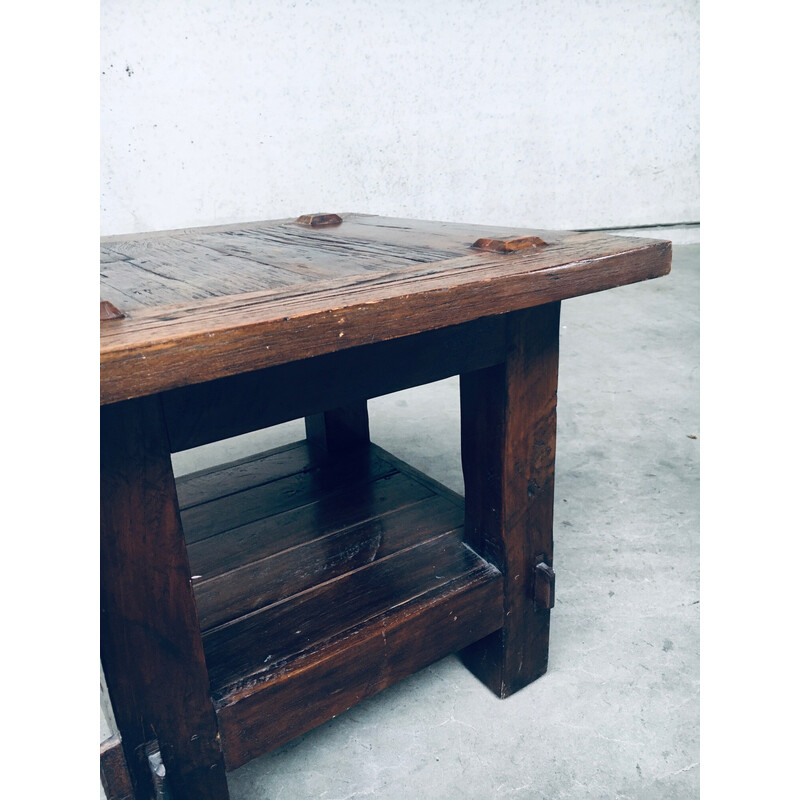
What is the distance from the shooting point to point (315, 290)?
812mm

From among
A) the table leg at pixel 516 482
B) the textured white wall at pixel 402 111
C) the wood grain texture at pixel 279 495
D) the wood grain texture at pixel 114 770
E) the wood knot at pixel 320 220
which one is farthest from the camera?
the textured white wall at pixel 402 111

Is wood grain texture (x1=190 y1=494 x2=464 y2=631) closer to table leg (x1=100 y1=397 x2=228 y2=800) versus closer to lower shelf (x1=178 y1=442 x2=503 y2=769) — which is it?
lower shelf (x1=178 y1=442 x2=503 y2=769)

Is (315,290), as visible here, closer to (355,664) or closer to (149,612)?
(149,612)

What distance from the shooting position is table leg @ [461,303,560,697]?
1029 millimetres

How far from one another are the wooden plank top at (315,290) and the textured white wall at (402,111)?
8.50ft

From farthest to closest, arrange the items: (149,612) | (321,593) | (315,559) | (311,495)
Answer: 1. (311,495)
2. (315,559)
3. (321,593)
4. (149,612)

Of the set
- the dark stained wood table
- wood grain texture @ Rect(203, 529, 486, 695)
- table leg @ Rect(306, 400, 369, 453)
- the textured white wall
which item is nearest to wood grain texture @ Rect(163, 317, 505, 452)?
the dark stained wood table

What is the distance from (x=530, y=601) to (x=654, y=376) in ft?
5.71

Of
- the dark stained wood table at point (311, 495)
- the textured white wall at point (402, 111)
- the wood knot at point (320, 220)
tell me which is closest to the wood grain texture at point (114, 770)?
the dark stained wood table at point (311, 495)

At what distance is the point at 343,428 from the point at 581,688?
82 cm

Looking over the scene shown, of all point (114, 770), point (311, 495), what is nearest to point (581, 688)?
point (311, 495)

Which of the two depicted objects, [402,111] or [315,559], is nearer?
[315,559]

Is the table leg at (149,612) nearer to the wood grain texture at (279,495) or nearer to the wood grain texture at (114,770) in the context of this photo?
the wood grain texture at (114,770)

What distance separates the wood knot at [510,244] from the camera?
3.27ft
